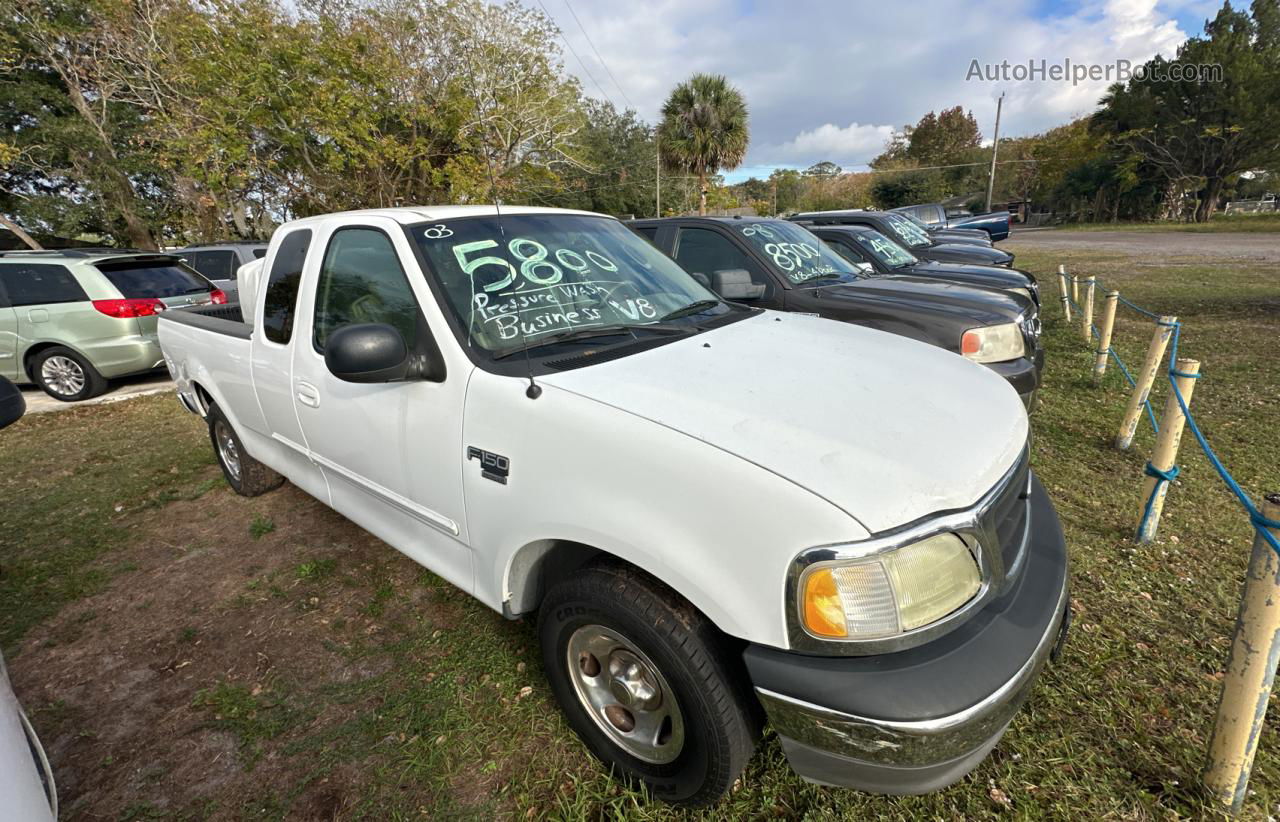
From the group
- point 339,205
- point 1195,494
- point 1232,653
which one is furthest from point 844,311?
point 339,205

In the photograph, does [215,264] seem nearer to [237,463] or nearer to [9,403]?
[237,463]

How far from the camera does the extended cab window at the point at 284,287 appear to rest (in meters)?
2.68

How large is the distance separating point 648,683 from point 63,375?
841 centimetres

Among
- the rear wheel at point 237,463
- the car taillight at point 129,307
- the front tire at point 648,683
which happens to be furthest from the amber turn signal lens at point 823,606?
the car taillight at point 129,307

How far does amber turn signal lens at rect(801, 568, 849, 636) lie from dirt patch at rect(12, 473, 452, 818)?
5.47ft

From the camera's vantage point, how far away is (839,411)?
1.59 metres

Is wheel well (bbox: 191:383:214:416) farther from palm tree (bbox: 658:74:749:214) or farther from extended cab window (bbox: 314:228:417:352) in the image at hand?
palm tree (bbox: 658:74:749:214)

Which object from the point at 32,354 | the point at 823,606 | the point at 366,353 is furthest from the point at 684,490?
the point at 32,354

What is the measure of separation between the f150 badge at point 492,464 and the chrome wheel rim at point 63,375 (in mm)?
7624

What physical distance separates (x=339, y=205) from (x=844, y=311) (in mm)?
16649

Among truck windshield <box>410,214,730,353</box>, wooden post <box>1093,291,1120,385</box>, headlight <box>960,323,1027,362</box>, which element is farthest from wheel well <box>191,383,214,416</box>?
wooden post <box>1093,291,1120,385</box>

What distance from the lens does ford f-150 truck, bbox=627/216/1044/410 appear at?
378 cm

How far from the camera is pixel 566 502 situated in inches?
63.9

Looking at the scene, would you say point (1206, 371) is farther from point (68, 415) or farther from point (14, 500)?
point (68, 415)
